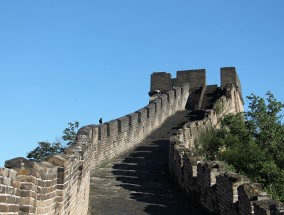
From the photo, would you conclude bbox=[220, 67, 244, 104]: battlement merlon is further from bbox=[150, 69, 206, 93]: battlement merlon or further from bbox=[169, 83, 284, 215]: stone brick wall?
bbox=[169, 83, 284, 215]: stone brick wall

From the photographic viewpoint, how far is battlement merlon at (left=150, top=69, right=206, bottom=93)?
110 ft

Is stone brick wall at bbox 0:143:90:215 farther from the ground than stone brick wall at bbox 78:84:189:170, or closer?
closer

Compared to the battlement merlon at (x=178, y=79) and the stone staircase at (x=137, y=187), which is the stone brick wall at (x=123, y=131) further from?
the battlement merlon at (x=178, y=79)

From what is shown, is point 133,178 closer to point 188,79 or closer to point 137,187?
point 137,187

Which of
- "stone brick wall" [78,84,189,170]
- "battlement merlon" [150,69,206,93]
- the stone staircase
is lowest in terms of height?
the stone staircase

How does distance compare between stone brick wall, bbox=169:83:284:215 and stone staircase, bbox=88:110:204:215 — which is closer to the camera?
stone brick wall, bbox=169:83:284:215

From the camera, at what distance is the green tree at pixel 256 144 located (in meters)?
14.2

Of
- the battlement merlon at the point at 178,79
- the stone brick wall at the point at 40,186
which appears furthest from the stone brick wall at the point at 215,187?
the battlement merlon at the point at 178,79

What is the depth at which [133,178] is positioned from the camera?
43.8 ft

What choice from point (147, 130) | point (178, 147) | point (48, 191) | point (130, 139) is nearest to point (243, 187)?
point (48, 191)

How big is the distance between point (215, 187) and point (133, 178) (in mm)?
3599

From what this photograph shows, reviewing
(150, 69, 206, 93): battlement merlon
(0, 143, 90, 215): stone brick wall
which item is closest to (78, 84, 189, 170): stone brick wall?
(0, 143, 90, 215): stone brick wall

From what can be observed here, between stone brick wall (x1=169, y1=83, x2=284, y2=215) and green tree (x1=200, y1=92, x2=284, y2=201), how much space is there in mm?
2173

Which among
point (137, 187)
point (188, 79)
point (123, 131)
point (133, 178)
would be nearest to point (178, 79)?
point (188, 79)
